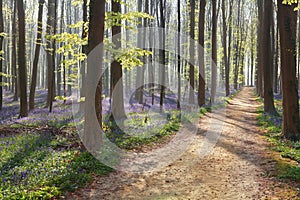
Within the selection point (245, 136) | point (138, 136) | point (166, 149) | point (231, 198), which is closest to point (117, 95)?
point (138, 136)

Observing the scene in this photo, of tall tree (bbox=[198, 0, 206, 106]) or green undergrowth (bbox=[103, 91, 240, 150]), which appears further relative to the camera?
tall tree (bbox=[198, 0, 206, 106])

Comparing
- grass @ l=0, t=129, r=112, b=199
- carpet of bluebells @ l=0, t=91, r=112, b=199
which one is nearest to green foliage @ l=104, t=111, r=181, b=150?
carpet of bluebells @ l=0, t=91, r=112, b=199

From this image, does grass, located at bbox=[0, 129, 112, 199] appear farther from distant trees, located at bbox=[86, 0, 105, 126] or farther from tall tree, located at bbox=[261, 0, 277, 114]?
tall tree, located at bbox=[261, 0, 277, 114]

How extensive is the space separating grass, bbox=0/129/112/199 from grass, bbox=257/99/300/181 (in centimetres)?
468

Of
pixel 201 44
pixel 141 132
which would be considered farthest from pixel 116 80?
pixel 201 44

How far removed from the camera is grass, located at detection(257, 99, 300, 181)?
6.98 metres

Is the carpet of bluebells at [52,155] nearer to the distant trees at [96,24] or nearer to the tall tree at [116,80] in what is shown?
the tall tree at [116,80]

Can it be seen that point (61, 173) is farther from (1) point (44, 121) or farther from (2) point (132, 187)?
(1) point (44, 121)

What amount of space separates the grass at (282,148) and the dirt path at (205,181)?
1.09 ft

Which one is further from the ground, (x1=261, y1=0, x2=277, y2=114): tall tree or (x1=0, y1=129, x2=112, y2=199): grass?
(x1=261, y1=0, x2=277, y2=114): tall tree

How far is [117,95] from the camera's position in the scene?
47.7 ft

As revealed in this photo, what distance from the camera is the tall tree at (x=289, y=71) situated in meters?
10.8

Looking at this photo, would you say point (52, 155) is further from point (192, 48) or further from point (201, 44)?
point (192, 48)

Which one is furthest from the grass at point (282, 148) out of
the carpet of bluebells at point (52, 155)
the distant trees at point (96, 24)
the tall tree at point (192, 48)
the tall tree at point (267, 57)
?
the tall tree at point (192, 48)
